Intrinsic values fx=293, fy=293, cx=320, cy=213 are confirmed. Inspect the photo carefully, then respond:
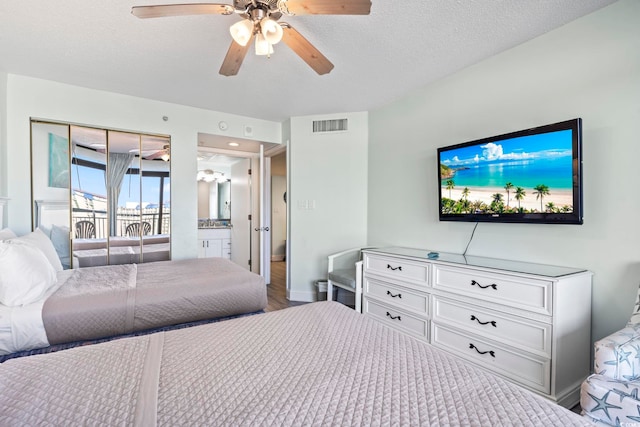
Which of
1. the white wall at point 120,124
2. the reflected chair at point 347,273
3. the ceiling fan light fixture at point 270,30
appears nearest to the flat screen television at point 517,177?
the reflected chair at point 347,273

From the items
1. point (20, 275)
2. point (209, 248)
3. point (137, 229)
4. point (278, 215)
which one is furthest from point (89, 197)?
point (278, 215)

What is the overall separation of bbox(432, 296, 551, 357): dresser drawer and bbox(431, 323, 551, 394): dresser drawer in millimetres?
51

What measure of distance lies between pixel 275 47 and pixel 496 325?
8.40ft

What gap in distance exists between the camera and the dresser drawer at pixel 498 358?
1.75 meters

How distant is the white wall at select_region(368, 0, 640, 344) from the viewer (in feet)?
5.74

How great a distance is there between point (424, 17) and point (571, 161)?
1310 mm

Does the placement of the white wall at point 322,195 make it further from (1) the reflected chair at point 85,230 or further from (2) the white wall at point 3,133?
(2) the white wall at point 3,133

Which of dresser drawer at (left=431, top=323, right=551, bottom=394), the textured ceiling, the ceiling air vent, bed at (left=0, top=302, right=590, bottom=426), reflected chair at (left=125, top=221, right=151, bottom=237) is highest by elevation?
the textured ceiling

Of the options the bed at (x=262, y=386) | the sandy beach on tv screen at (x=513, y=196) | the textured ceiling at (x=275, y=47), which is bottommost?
the bed at (x=262, y=386)

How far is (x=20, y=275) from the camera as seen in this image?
5.59 ft

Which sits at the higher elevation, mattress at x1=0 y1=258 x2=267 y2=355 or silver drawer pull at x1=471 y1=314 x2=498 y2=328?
mattress at x1=0 y1=258 x2=267 y2=355

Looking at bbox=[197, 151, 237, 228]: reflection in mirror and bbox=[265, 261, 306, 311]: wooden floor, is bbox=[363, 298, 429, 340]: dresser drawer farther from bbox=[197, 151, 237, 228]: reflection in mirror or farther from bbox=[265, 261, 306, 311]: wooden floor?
bbox=[197, 151, 237, 228]: reflection in mirror

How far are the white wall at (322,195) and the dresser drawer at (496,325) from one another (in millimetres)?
1630

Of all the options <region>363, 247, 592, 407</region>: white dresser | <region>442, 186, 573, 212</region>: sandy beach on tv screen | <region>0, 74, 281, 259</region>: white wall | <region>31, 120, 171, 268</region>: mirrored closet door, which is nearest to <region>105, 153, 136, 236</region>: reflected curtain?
<region>31, 120, 171, 268</region>: mirrored closet door
